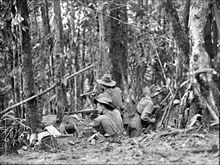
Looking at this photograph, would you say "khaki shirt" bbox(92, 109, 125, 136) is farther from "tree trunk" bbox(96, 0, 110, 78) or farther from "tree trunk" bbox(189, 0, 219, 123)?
"tree trunk" bbox(189, 0, 219, 123)

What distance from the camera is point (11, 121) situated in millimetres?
8625

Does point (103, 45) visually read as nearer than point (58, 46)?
A: No

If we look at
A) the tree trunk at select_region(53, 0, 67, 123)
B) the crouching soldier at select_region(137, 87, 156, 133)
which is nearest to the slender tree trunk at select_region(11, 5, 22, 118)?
the tree trunk at select_region(53, 0, 67, 123)

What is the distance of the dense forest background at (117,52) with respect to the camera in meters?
6.97

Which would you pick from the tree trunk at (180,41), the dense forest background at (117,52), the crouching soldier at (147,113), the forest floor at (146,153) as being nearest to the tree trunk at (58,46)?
the dense forest background at (117,52)

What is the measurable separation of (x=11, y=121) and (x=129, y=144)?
3128 millimetres

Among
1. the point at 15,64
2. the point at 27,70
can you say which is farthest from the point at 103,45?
the point at 27,70

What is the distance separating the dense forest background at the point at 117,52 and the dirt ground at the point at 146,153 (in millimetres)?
601

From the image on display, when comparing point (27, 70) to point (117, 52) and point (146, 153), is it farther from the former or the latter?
point (117, 52)

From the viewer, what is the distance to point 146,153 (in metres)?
6.05

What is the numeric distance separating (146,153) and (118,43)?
6310mm

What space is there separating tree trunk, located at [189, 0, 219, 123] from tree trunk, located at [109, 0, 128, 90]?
4.14 meters

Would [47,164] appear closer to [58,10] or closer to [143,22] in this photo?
[58,10]

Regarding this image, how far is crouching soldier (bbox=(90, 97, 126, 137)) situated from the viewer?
911 cm
